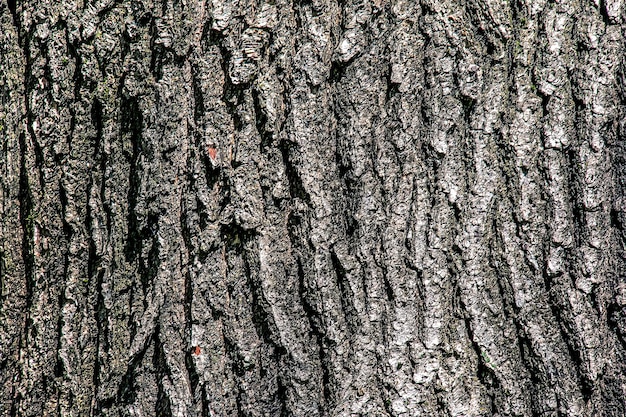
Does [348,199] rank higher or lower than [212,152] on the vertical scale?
lower

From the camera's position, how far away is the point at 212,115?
156 cm

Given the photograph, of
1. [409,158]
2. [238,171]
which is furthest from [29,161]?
[409,158]

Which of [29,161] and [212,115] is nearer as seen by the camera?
[212,115]

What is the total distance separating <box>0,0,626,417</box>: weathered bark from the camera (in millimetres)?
1549

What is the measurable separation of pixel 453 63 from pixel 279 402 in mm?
985

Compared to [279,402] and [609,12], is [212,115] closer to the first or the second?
[279,402]

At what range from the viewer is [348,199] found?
1.57m

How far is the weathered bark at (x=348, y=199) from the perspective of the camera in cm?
155

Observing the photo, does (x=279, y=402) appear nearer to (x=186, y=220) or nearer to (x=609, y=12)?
(x=186, y=220)

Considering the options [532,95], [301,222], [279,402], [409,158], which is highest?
[532,95]

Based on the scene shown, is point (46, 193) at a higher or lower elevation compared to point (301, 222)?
higher

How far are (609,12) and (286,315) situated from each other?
3.81 ft

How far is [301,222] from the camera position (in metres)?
1.57

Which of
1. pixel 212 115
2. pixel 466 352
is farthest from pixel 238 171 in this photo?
pixel 466 352
